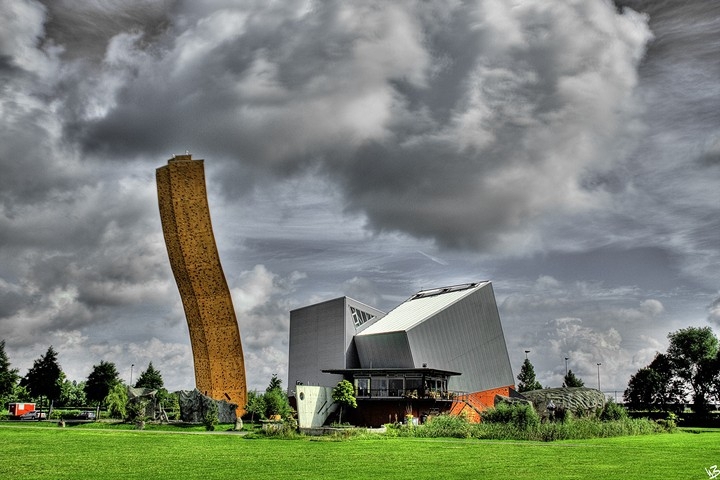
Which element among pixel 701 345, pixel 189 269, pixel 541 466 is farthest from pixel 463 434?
pixel 701 345

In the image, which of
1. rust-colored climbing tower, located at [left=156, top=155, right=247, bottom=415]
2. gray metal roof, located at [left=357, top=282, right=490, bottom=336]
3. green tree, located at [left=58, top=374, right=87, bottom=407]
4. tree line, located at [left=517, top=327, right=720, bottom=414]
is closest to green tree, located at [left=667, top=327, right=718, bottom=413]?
tree line, located at [left=517, top=327, right=720, bottom=414]

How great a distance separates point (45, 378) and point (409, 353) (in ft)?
130

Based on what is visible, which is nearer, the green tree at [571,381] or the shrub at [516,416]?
the shrub at [516,416]

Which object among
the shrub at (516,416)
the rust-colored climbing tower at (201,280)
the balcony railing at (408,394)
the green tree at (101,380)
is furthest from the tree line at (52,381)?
the shrub at (516,416)

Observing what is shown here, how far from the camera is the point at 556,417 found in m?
37.0

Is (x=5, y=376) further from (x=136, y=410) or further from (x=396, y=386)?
(x=396, y=386)

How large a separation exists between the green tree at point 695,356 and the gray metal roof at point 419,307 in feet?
103

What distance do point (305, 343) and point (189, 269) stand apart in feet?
43.4

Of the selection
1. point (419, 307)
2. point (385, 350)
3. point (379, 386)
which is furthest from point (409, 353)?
point (419, 307)

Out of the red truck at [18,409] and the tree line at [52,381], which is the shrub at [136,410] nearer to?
the tree line at [52,381]

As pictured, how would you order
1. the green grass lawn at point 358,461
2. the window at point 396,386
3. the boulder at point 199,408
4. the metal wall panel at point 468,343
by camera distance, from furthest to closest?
the metal wall panel at point 468,343 < the window at point 396,386 < the boulder at point 199,408 < the green grass lawn at point 358,461

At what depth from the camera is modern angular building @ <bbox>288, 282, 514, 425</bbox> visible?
46094mm

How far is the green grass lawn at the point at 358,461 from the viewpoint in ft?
50.1

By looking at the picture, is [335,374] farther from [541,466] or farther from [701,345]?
[701,345]
